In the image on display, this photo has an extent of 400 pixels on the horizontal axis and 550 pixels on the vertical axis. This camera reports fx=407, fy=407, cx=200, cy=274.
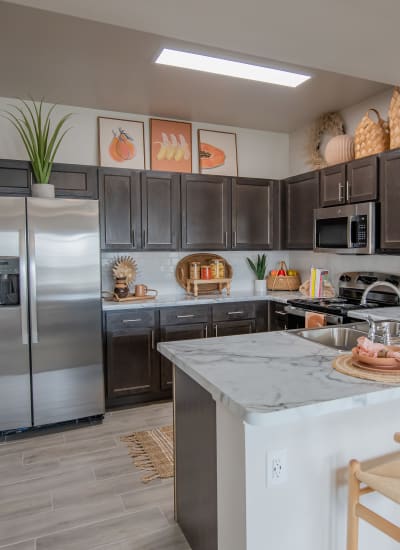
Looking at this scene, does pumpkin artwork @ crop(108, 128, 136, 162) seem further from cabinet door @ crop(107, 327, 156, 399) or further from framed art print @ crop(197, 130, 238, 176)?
cabinet door @ crop(107, 327, 156, 399)

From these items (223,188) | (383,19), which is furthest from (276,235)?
(383,19)

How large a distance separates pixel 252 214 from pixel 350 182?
1.13 m

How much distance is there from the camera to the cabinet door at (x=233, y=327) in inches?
157

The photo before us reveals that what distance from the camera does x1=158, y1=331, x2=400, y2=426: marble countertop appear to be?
1.23 metres

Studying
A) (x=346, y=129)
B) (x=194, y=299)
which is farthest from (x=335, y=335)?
(x=346, y=129)

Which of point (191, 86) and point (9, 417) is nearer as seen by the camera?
point (9, 417)

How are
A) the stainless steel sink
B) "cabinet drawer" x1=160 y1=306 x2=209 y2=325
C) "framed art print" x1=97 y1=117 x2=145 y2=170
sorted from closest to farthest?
the stainless steel sink < "cabinet drawer" x1=160 y1=306 x2=209 y2=325 < "framed art print" x1=97 y1=117 x2=145 y2=170

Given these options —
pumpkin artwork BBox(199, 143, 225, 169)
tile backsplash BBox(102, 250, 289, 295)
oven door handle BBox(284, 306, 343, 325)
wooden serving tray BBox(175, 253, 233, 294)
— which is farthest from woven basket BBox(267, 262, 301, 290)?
pumpkin artwork BBox(199, 143, 225, 169)

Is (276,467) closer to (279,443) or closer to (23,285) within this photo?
(279,443)

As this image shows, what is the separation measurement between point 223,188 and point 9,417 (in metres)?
2.86

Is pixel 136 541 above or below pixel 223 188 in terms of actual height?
below

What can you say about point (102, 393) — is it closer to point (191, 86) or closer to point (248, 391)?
point (248, 391)

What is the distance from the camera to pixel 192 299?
3.94 metres

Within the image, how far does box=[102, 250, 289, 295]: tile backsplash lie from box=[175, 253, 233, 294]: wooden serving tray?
5 centimetres
